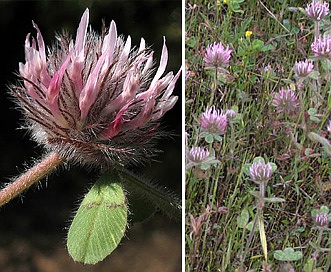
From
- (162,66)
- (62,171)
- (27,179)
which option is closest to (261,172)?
(162,66)

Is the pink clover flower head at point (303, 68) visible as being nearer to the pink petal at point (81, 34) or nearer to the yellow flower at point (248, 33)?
the yellow flower at point (248, 33)

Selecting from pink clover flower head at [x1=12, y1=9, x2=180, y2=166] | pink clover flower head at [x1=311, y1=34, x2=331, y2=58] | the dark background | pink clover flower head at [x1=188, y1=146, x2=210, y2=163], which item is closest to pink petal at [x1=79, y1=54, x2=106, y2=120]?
pink clover flower head at [x1=12, y1=9, x2=180, y2=166]

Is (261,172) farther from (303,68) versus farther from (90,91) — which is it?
(90,91)

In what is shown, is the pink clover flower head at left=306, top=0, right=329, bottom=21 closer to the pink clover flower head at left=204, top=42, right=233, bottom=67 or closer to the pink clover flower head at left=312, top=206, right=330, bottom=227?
the pink clover flower head at left=204, top=42, right=233, bottom=67

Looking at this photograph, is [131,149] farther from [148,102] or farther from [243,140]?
[243,140]

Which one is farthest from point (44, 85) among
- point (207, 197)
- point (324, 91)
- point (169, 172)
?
point (169, 172)

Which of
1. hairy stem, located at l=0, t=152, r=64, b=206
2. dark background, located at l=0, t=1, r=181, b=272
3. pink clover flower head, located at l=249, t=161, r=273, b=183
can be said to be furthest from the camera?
dark background, located at l=0, t=1, r=181, b=272
